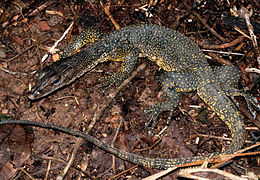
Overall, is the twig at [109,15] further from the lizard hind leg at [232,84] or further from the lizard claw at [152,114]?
the lizard hind leg at [232,84]

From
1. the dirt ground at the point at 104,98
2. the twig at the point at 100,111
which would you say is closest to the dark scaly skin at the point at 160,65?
the twig at the point at 100,111

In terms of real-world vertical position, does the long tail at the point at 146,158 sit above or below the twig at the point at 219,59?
below

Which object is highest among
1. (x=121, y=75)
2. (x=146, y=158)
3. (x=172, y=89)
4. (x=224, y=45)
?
(x=224, y=45)

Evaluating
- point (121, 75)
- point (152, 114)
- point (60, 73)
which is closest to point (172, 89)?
point (152, 114)

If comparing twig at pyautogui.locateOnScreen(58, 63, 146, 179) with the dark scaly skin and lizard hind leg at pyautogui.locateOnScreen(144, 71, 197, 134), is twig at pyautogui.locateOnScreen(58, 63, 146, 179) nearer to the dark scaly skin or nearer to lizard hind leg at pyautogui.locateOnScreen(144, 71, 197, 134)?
the dark scaly skin

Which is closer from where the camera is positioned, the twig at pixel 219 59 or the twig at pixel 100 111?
the twig at pixel 100 111

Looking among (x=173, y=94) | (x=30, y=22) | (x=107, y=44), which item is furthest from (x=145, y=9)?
(x=30, y=22)

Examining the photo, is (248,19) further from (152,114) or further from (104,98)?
(104,98)
